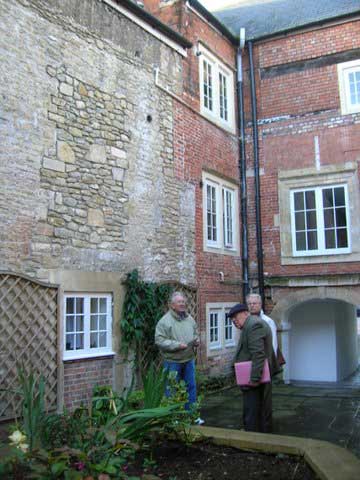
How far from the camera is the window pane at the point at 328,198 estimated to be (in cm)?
1198

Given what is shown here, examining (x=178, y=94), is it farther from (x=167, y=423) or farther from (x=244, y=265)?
(x=167, y=423)

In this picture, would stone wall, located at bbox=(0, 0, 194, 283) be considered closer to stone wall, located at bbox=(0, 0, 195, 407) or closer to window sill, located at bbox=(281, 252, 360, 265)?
stone wall, located at bbox=(0, 0, 195, 407)

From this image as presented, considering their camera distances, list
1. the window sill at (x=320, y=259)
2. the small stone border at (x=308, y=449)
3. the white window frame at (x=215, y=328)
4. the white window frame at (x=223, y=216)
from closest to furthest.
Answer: the small stone border at (x=308, y=449)
the white window frame at (x=215, y=328)
the white window frame at (x=223, y=216)
the window sill at (x=320, y=259)

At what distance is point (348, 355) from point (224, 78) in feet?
26.5

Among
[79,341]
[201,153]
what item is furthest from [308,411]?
[201,153]

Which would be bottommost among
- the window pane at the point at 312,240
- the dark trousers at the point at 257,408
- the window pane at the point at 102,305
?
the dark trousers at the point at 257,408

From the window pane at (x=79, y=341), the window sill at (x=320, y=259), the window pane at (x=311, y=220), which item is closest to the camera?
the window pane at (x=79, y=341)

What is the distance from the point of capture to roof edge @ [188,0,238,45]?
11617mm

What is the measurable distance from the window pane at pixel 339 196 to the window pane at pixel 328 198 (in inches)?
4.5

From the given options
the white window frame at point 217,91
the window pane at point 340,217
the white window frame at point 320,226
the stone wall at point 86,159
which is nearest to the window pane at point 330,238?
the white window frame at point 320,226

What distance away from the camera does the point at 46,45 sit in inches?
305

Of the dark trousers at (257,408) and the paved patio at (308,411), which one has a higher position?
the dark trousers at (257,408)

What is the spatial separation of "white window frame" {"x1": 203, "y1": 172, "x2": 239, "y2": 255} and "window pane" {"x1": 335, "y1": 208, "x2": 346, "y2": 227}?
92.5 inches

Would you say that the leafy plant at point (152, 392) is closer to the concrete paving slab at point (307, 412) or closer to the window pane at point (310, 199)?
the concrete paving slab at point (307, 412)
